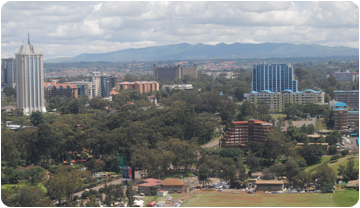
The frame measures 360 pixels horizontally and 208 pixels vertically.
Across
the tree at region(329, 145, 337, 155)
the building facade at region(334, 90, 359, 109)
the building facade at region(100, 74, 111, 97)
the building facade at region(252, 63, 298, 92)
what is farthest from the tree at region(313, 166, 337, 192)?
the building facade at region(100, 74, 111, 97)

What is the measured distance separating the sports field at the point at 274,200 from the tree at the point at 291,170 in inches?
86.5

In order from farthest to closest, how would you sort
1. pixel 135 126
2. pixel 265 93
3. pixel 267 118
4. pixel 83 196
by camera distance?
1. pixel 265 93
2. pixel 267 118
3. pixel 135 126
4. pixel 83 196

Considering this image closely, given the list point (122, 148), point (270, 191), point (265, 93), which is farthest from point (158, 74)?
point (270, 191)

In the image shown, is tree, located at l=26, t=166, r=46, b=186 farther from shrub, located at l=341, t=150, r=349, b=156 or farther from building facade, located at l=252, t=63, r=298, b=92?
building facade, located at l=252, t=63, r=298, b=92

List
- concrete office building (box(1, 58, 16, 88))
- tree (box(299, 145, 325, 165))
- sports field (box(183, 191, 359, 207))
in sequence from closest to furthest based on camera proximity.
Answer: sports field (box(183, 191, 359, 207))
tree (box(299, 145, 325, 165))
concrete office building (box(1, 58, 16, 88))

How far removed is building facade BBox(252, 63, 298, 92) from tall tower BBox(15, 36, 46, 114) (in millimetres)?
25005

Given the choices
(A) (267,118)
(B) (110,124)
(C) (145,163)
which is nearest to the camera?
(C) (145,163)

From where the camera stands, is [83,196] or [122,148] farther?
[122,148]

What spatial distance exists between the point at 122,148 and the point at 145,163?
325cm

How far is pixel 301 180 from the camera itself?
22688 millimetres

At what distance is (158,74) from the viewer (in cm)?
10100

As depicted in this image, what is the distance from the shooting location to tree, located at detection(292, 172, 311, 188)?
74.0 ft

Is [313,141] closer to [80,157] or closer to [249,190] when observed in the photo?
[249,190]

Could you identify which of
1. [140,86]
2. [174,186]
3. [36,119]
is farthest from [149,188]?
[140,86]
